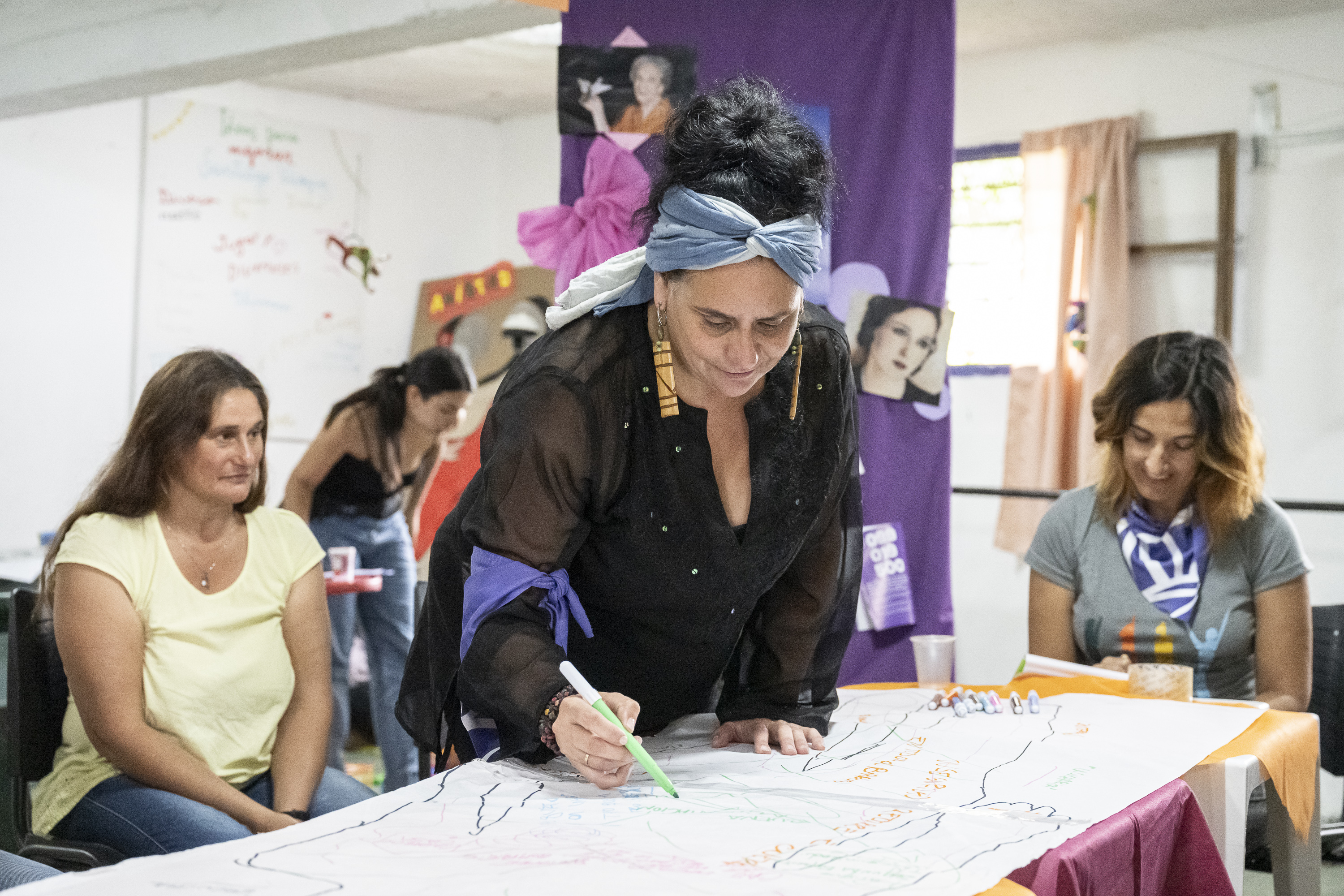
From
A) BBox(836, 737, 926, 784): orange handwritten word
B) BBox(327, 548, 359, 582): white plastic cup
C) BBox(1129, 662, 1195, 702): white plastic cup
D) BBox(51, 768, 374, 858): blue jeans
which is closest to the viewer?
BBox(836, 737, 926, 784): orange handwritten word

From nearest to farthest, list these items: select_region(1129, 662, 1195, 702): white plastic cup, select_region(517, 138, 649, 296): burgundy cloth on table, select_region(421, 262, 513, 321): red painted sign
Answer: select_region(1129, 662, 1195, 702): white plastic cup → select_region(517, 138, 649, 296): burgundy cloth on table → select_region(421, 262, 513, 321): red painted sign

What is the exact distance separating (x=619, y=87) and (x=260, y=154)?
11.3ft

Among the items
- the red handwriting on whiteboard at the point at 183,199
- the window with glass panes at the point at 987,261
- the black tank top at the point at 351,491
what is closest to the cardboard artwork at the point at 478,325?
the red handwriting on whiteboard at the point at 183,199

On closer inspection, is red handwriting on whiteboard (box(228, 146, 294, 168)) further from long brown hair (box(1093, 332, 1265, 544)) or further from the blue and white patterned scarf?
the blue and white patterned scarf

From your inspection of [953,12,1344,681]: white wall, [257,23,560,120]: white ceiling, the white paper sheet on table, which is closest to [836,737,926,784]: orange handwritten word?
the white paper sheet on table

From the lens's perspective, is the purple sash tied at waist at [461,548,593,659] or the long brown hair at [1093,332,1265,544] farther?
the long brown hair at [1093,332,1265,544]

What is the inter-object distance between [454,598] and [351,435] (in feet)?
7.80

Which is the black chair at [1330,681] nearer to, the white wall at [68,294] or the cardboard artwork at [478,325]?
the cardboard artwork at [478,325]

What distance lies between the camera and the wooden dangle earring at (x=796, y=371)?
1507 millimetres

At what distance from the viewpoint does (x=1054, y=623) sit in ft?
7.60

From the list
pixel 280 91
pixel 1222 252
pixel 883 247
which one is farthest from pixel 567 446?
pixel 280 91

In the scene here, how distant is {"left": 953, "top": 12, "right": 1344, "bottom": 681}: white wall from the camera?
14.4ft

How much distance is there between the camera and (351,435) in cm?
379

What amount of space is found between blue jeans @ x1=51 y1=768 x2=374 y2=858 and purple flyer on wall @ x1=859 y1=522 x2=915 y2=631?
1188 mm
